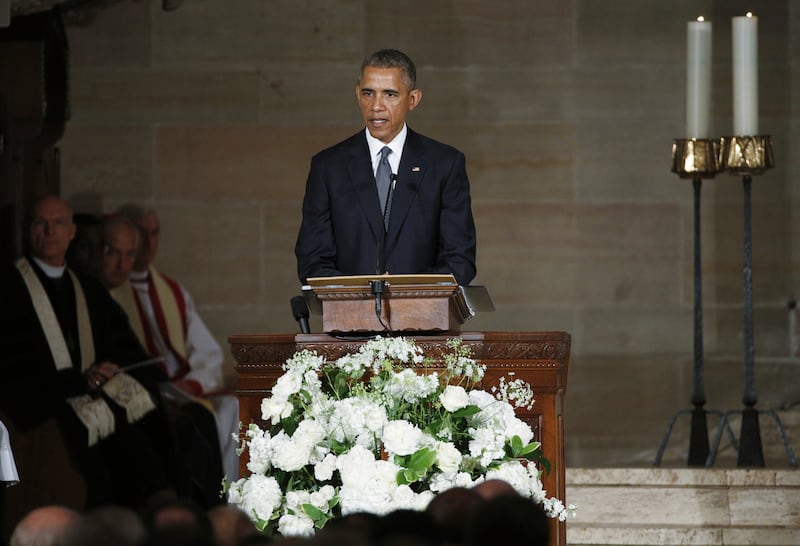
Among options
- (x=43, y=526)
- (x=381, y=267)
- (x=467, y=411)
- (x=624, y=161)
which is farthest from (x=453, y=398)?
(x=624, y=161)

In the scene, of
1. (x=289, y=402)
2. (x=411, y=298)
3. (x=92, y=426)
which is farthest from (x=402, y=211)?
(x=92, y=426)

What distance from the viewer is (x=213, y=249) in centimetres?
1031

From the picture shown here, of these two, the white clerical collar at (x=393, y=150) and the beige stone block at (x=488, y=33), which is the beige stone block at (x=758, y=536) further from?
the beige stone block at (x=488, y=33)

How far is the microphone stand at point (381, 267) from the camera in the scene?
14.5ft

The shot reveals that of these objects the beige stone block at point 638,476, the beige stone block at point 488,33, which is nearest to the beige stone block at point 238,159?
the beige stone block at point 488,33

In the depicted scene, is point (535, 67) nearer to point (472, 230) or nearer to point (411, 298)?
point (472, 230)

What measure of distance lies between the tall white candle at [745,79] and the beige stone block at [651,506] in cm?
196

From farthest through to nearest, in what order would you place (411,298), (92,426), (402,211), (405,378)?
(92,426) < (402,211) < (411,298) < (405,378)

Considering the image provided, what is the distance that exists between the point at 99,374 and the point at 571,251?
10.5ft

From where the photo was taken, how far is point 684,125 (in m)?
10.1

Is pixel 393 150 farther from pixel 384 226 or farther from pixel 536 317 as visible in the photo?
pixel 536 317

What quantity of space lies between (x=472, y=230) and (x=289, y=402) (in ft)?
4.45

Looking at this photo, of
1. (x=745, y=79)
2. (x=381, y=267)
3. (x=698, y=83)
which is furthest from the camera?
(x=698, y=83)

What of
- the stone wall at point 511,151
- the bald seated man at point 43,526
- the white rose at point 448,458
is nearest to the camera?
the bald seated man at point 43,526
